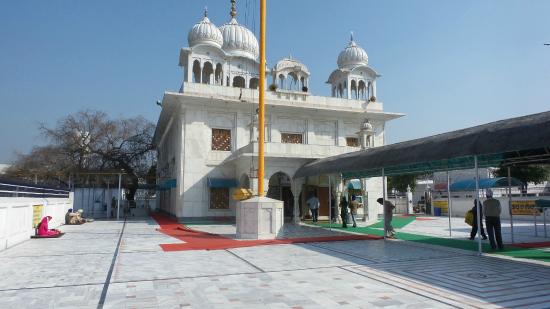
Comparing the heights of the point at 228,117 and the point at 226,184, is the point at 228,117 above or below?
above

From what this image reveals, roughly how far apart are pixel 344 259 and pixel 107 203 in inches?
823

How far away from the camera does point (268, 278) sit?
6.82m

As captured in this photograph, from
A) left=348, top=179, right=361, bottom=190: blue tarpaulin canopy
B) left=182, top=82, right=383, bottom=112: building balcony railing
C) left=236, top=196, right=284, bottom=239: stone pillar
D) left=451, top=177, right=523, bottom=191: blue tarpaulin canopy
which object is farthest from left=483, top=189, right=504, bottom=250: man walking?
left=182, top=82, right=383, bottom=112: building balcony railing

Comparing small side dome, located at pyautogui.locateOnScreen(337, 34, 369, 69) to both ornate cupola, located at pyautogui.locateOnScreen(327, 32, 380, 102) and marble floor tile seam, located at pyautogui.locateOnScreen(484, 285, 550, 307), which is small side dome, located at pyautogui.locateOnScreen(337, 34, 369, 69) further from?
marble floor tile seam, located at pyautogui.locateOnScreen(484, 285, 550, 307)

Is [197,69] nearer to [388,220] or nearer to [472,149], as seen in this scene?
[388,220]

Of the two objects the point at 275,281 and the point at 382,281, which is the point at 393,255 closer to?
the point at 382,281

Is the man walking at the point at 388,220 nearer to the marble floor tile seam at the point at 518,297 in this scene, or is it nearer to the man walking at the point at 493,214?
the man walking at the point at 493,214

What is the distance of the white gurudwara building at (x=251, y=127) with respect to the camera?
20.9m

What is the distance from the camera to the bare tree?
1257 inches

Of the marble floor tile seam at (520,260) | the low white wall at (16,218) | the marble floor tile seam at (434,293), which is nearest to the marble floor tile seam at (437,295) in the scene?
the marble floor tile seam at (434,293)

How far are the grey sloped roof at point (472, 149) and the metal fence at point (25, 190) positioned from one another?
10.6 metres

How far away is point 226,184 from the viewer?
2177 cm

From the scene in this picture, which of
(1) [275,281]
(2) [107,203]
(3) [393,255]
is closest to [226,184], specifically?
(2) [107,203]

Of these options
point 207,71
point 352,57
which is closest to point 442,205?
point 352,57
